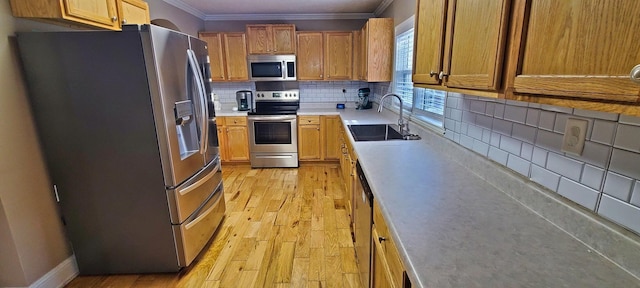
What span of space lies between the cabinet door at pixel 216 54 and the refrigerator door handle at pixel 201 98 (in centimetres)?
239

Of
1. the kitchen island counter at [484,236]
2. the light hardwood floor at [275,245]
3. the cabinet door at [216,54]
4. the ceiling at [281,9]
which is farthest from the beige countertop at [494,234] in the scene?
the cabinet door at [216,54]

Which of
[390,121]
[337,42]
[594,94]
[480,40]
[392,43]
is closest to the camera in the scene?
[594,94]

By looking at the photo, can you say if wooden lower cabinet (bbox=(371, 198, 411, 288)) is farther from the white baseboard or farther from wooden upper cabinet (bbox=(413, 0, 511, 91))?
the white baseboard

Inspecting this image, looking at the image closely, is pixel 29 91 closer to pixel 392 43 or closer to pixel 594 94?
pixel 594 94

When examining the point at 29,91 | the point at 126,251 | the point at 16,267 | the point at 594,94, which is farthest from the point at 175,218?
the point at 594,94

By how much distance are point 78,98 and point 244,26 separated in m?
3.22

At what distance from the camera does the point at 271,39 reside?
4.28m

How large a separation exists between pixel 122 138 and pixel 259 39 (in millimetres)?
2922

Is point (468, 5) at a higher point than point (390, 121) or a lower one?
higher

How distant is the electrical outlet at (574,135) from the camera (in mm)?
889

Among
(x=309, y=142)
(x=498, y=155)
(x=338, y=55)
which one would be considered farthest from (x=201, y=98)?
(x=338, y=55)

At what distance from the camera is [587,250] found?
32.3 inches

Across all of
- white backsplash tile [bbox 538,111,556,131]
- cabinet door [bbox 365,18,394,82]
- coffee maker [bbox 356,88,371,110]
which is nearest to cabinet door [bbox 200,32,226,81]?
coffee maker [bbox 356,88,371,110]

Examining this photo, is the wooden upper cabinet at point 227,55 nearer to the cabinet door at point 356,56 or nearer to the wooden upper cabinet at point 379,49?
the cabinet door at point 356,56
